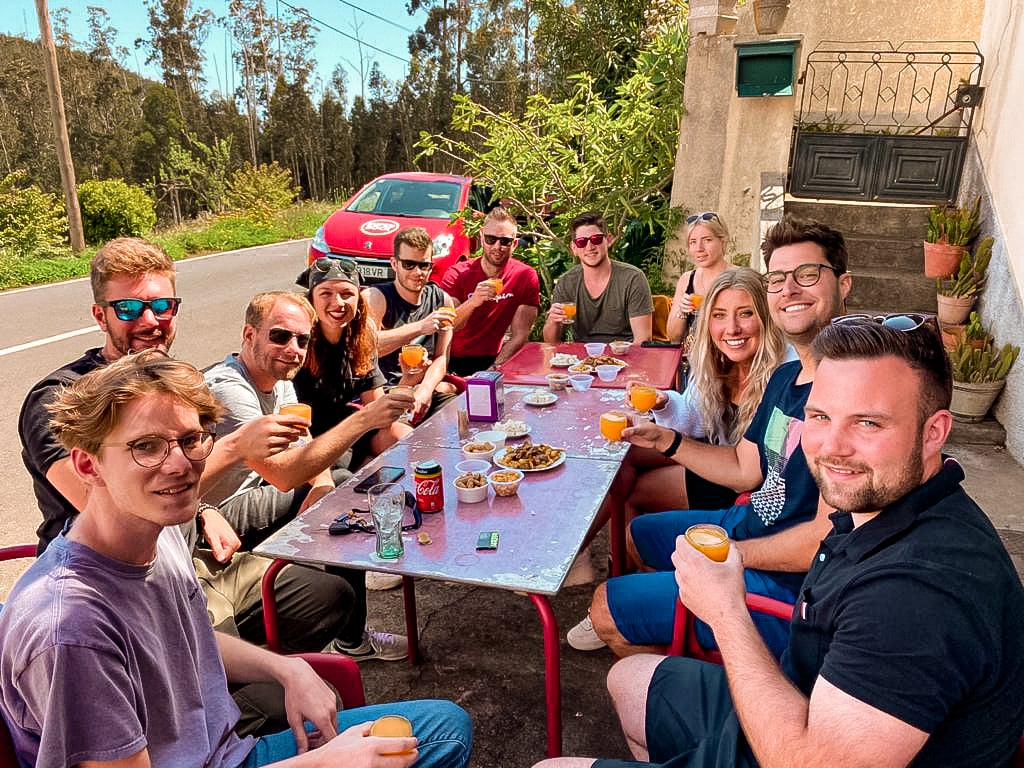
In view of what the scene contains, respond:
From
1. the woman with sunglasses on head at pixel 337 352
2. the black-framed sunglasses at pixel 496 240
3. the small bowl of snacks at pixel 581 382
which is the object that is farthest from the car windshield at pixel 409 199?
the small bowl of snacks at pixel 581 382

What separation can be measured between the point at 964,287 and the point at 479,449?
4837 millimetres

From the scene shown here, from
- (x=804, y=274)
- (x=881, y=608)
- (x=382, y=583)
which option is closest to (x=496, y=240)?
(x=382, y=583)

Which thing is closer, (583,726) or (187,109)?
(583,726)

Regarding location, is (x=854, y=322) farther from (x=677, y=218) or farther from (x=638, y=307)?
(x=677, y=218)

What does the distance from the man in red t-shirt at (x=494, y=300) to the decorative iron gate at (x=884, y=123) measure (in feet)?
12.2

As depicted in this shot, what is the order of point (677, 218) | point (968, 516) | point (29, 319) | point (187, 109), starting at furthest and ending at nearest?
point (187, 109)
point (29, 319)
point (677, 218)
point (968, 516)

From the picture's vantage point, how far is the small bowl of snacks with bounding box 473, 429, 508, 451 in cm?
316

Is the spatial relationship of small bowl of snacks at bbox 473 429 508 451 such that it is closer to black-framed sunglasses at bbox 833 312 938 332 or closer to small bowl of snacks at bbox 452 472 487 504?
small bowl of snacks at bbox 452 472 487 504

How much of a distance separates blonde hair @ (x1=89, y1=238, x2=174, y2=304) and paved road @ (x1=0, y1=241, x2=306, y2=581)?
6.27 feet

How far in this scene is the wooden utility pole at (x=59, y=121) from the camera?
14.0 meters

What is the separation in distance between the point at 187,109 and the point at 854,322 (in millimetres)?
35892

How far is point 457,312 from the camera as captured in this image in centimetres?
527

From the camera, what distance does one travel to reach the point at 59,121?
47.5 ft

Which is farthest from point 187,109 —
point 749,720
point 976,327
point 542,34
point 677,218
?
point 749,720
